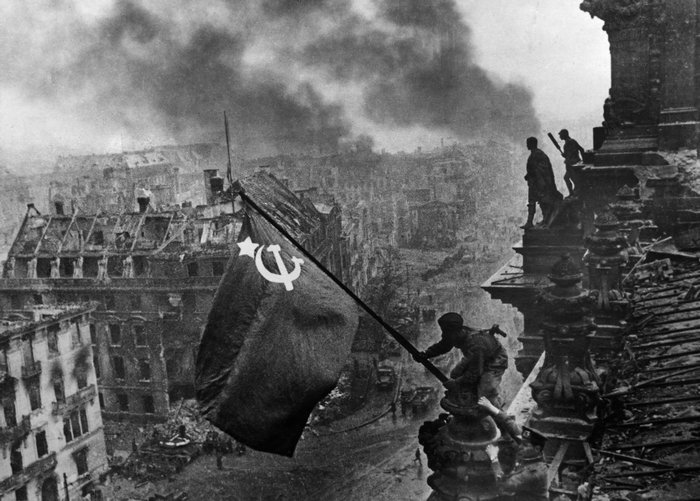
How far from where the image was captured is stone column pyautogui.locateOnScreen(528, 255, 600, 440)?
757 cm

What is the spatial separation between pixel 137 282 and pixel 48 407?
811 cm

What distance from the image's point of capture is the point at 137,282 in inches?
1287

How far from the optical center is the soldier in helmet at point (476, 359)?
5.59m

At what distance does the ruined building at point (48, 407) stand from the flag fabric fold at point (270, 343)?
20.9 m

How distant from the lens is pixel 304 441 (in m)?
28.3

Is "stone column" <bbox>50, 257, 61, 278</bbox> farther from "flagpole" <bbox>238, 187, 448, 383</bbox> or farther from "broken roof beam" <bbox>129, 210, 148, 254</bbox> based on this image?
"flagpole" <bbox>238, 187, 448, 383</bbox>

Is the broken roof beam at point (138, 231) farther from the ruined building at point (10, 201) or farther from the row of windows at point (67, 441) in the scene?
the ruined building at point (10, 201)

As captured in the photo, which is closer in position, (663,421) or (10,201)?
(663,421)

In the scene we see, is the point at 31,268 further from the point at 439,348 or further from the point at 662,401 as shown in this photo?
the point at 662,401

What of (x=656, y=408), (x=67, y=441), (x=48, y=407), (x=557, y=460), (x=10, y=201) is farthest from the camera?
(x=10, y=201)

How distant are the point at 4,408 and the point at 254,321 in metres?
21.6

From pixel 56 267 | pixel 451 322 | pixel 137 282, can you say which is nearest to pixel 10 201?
pixel 56 267

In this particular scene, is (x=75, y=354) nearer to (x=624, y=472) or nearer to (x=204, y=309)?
(x=204, y=309)

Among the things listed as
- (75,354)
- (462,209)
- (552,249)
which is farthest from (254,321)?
(462,209)
